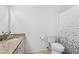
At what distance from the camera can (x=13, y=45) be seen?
1.15 metres

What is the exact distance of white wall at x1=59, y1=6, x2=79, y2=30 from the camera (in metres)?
1.17

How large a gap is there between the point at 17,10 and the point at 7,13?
15 centimetres

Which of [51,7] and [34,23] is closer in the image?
[51,7]

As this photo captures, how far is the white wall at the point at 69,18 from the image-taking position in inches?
46.2

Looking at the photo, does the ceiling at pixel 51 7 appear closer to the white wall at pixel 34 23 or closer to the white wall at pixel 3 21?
the white wall at pixel 34 23

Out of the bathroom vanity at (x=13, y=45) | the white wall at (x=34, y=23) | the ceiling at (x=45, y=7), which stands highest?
the ceiling at (x=45, y=7)

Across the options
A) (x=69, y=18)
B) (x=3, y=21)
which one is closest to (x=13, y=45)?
(x=3, y=21)

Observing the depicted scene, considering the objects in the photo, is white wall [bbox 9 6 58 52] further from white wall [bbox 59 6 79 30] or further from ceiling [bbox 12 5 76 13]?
white wall [bbox 59 6 79 30]

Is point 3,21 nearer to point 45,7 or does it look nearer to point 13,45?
point 13,45

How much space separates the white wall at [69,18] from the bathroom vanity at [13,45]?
61 cm

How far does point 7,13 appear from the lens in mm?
1196

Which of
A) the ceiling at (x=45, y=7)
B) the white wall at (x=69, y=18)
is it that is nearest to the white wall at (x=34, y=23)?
the ceiling at (x=45, y=7)

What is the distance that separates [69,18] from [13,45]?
0.88m

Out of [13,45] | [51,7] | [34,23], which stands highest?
[51,7]
